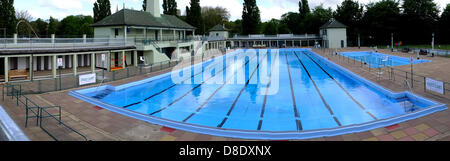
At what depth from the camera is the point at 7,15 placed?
29.5m

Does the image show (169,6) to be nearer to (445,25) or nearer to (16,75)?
(16,75)

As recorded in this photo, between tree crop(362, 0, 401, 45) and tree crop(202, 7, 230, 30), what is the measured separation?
1569 inches

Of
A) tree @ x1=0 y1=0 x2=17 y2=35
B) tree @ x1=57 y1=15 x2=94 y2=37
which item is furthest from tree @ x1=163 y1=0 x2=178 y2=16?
tree @ x1=0 y1=0 x2=17 y2=35

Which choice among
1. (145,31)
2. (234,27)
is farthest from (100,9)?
(234,27)

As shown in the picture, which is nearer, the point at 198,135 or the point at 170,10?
the point at 198,135

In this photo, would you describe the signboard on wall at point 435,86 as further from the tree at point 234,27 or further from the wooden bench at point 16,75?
the tree at point 234,27

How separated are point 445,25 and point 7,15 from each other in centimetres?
6541

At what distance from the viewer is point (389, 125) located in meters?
8.90

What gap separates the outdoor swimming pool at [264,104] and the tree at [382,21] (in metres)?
38.7

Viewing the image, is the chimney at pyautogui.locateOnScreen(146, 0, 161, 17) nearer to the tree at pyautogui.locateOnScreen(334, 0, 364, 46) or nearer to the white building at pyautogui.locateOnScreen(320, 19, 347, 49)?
the white building at pyautogui.locateOnScreen(320, 19, 347, 49)

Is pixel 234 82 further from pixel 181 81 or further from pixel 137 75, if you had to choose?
pixel 137 75

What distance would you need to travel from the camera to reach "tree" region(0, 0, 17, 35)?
29203 mm

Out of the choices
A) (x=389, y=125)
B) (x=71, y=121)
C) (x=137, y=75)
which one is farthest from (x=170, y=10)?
(x=389, y=125)
